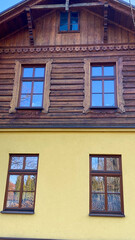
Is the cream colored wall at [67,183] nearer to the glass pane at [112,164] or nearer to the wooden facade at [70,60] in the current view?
the glass pane at [112,164]

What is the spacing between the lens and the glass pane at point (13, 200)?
7.34 m

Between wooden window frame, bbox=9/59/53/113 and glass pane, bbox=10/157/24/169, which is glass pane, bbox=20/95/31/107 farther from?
glass pane, bbox=10/157/24/169

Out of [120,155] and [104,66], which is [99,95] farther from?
[120,155]

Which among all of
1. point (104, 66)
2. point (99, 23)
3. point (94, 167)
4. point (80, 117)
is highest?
point (99, 23)

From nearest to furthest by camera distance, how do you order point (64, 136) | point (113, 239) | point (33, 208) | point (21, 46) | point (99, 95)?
point (113, 239) → point (33, 208) → point (64, 136) → point (99, 95) → point (21, 46)

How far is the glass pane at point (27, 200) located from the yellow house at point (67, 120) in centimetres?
3

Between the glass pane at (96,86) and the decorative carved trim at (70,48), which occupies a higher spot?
the decorative carved trim at (70,48)

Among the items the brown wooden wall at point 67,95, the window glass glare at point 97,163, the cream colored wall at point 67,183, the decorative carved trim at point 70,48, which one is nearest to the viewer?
the cream colored wall at point 67,183

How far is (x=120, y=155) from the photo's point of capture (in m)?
7.49

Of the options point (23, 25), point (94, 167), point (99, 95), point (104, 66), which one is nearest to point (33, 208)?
point (94, 167)

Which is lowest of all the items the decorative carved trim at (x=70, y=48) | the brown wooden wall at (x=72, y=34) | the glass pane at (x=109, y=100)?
the glass pane at (x=109, y=100)

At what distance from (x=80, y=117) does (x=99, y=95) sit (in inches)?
42.3

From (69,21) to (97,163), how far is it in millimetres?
5391

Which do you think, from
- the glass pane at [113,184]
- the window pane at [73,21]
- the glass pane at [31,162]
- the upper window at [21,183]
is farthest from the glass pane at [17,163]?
the window pane at [73,21]
